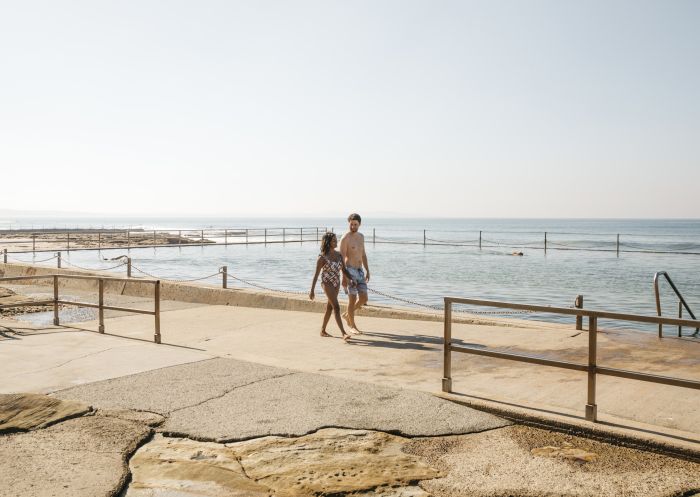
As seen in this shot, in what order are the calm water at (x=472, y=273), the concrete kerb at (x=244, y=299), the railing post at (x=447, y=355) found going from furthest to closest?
1. the calm water at (x=472, y=273)
2. the concrete kerb at (x=244, y=299)
3. the railing post at (x=447, y=355)

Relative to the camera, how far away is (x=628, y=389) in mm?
6238

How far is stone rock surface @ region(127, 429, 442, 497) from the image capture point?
4.08m

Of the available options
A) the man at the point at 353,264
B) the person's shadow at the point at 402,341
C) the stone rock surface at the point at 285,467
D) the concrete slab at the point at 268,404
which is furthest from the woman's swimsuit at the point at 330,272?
the stone rock surface at the point at 285,467

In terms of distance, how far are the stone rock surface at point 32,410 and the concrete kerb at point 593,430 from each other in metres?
3.21

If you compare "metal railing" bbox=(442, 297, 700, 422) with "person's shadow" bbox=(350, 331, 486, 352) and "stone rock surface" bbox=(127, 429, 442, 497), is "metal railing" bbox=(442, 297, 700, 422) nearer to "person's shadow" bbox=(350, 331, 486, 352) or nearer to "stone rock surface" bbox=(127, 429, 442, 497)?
"stone rock surface" bbox=(127, 429, 442, 497)

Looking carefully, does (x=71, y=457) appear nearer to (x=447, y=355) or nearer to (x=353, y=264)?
(x=447, y=355)

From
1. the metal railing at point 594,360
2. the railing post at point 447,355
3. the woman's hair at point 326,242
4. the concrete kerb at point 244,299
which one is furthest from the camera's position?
the concrete kerb at point 244,299

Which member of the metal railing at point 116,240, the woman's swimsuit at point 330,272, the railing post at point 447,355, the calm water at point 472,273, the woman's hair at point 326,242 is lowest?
the calm water at point 472,273

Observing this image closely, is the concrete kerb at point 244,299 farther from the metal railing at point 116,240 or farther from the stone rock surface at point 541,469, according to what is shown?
the metal railing at point 116,240

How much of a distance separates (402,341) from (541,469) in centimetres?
471

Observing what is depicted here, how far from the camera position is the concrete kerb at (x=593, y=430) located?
4.60m

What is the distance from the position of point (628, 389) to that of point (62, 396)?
5100 mm

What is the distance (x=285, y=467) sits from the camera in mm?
4430

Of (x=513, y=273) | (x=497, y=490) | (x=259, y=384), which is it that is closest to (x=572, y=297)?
(x=513, y=273)
